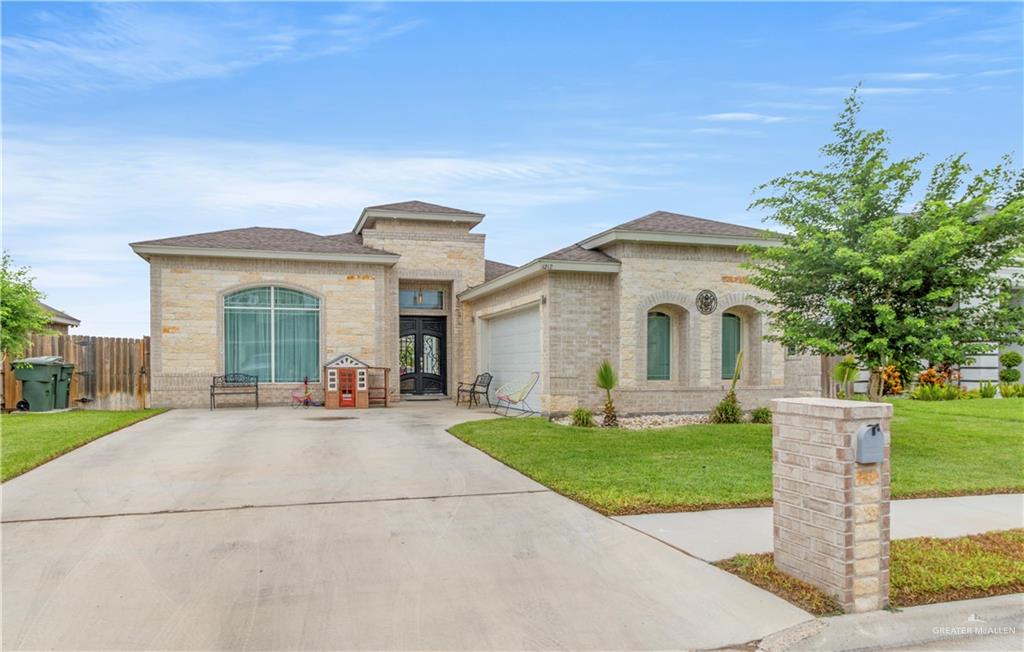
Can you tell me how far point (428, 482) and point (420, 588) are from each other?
3.31m

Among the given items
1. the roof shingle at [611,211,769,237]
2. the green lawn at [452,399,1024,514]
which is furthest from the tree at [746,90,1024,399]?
the roof shingle at [611,211,769,237]

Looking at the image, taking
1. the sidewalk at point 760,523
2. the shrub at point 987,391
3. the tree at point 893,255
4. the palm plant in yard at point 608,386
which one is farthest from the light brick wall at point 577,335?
the shrub at point 987,391

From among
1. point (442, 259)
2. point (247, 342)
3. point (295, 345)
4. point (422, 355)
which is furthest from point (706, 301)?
point (247, 342)

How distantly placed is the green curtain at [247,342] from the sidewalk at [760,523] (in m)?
14.5

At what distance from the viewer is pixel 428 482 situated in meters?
7.50

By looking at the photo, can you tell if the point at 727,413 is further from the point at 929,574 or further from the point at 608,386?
the point at 929,574

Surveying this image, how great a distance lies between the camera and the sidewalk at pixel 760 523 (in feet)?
16.7

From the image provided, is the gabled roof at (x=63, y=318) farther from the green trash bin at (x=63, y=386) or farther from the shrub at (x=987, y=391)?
the shrub at (x=987, y=391)

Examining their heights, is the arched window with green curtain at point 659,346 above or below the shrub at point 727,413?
above

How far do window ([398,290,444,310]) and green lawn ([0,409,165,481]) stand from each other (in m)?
7.75

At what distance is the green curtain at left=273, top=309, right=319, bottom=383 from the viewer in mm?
18125

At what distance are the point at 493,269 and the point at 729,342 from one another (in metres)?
9.30

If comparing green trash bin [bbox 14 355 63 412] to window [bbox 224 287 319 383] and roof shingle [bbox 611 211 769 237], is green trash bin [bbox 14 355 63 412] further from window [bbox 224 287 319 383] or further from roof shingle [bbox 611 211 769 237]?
roof shingle [bbox 611 211 769 237]

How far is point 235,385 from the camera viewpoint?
17.4 meters
